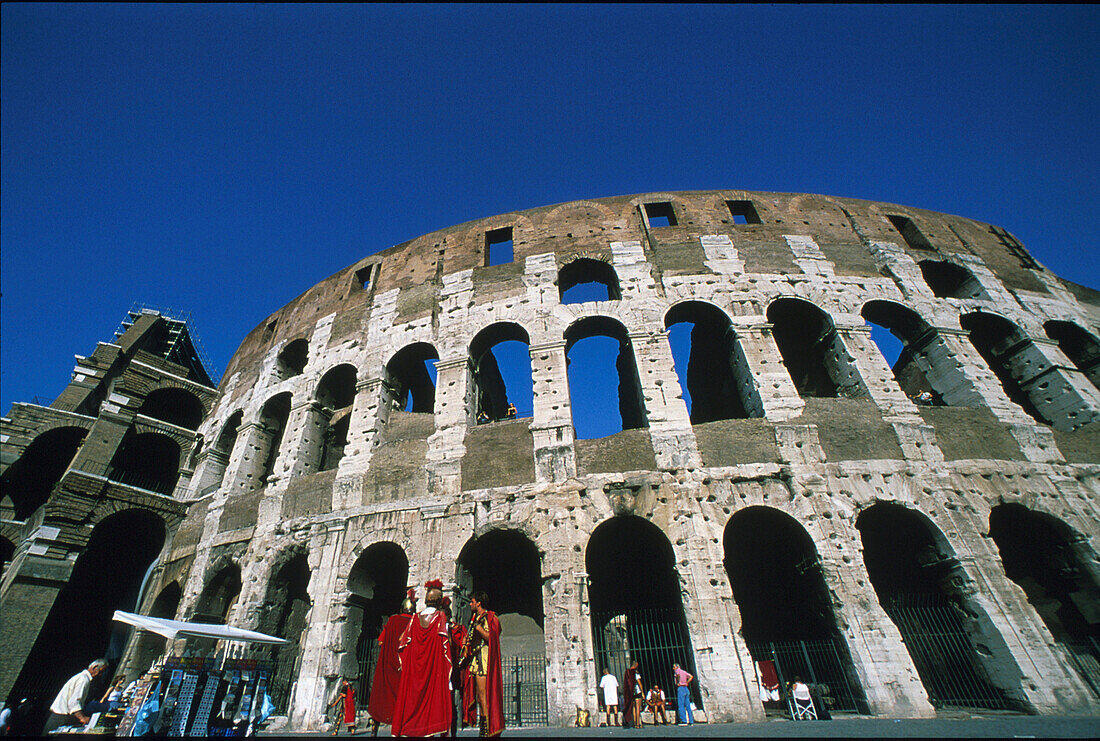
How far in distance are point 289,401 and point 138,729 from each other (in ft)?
27.9

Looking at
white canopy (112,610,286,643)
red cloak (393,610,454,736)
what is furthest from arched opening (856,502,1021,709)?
white canopy (112,610,286,643)

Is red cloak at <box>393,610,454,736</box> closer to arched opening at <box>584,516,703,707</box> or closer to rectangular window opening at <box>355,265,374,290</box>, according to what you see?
arched opening at <box>584,516,703,707</box>

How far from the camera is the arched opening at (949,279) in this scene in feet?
39.0

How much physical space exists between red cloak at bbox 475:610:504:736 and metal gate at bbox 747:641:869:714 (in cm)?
457

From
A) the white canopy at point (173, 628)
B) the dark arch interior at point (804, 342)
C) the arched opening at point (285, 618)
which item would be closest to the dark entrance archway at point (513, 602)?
the arched opening at point (285, 618)

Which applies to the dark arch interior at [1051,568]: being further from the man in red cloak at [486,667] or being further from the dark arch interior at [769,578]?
the man in red cloak at [486,667]

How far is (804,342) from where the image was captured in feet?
39.5

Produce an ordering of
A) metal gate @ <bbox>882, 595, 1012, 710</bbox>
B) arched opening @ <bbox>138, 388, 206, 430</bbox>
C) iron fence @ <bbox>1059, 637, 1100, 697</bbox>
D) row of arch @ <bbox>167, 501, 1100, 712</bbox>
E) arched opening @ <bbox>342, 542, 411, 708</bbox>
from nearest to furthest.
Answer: iron fence @ <bbox>1059, 637, 1100, 697</bbox>
metal gate @ <bbox>882, 595, 1012, 710</bbox>
row of arch @ <bbox>167, 501, 1100, 712</bbox>
arched opening @ <bbox>342, 542, 411, 708</bbox>
arched opening @ <bbox>138, 388, 206, 430</bbox>

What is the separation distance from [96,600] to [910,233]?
23.3m

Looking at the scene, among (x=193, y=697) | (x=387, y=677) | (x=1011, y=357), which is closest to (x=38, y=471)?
(x=193, y=697)

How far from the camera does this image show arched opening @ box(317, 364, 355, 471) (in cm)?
1201

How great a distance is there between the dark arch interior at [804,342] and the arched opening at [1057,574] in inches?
152

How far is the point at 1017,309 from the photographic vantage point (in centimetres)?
1127

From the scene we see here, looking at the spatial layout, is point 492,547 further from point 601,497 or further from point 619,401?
point 619,401
